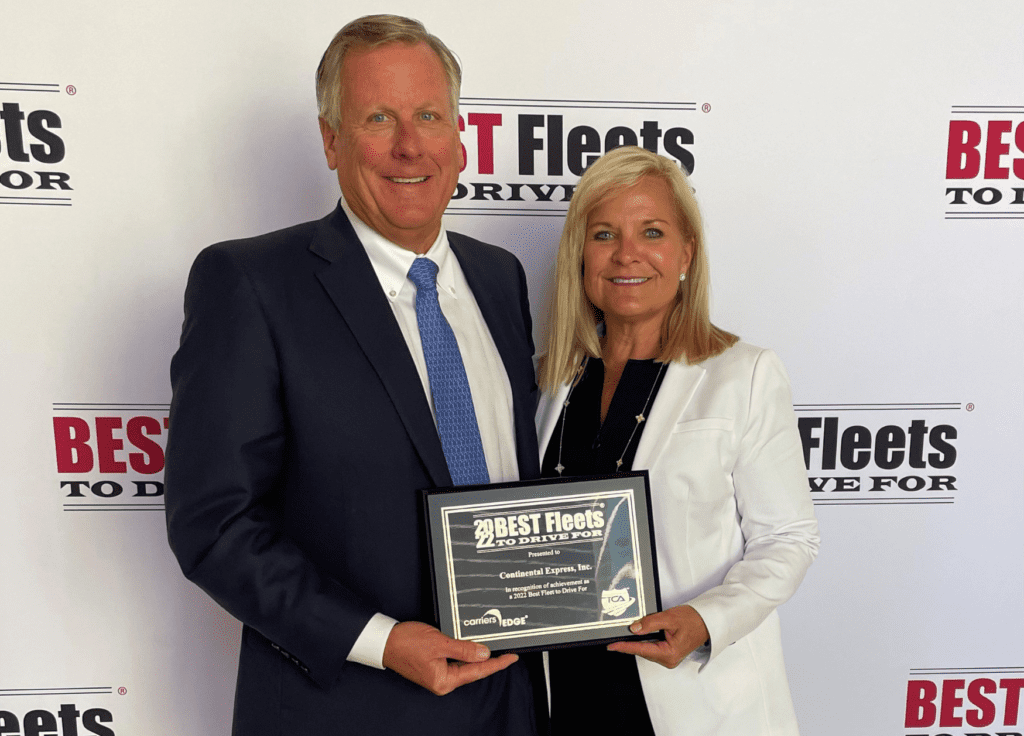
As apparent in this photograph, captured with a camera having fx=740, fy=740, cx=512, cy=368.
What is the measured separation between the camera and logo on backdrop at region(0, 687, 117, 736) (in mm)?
2355

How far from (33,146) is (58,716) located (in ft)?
5.81

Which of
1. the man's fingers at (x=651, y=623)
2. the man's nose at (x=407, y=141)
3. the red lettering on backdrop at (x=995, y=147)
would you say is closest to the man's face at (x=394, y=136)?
the man's nose at (x=407, y=141)

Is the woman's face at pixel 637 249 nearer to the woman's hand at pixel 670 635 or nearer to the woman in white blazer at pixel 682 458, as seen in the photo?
the woman in white blazer at pixel 682 458

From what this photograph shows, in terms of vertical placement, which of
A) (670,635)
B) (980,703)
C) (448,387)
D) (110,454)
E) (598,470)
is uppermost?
(448,387)

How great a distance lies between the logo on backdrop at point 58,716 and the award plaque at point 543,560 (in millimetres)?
1693

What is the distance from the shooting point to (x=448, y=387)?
1.44 meters

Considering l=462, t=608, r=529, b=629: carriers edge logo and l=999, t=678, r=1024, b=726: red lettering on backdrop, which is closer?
l=462, t=608, r=529, b=629: carriers edge logo

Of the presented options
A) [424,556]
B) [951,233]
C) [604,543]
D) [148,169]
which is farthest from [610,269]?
[148,169]

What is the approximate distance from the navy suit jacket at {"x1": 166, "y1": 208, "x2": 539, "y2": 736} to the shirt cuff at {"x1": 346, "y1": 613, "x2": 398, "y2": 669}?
0.05ft

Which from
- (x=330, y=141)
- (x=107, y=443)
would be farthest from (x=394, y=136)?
(x=107, y=443)

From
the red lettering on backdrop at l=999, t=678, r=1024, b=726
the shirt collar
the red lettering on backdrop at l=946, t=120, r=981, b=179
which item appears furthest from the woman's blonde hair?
the red lettering on backdrop at l=999, t=678, r=1024, b=726

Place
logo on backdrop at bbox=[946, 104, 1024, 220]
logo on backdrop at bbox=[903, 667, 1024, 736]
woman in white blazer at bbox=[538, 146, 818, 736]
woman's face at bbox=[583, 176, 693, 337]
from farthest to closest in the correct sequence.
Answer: logo on backdrop at bbox=[903, 667, 1024, 736] < logo on backdrop at bbox=[946, 104, 1024, 220] < woman's face at bbox=[583, 176, 693, 337] < woman in white blazer at bbox=[538, 146, 818, 736]

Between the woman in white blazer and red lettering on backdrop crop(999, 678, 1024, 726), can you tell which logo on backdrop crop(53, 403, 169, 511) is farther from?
red lettering on backdrop crop(999, 678, 1024, 726)

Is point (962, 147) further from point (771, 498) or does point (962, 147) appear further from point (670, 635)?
point (670, 635)
